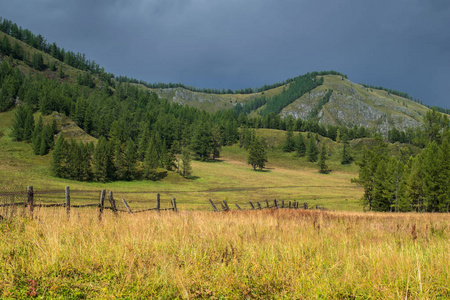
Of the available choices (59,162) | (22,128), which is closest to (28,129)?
(22,128)

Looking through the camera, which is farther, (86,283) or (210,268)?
(210,268)

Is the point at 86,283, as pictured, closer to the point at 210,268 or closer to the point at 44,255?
the point at 44,255

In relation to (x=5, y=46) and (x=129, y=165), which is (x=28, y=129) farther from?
(x=5, y=46)

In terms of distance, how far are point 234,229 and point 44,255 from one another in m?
4.43

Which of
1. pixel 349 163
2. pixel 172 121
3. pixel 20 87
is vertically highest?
pixel 20 87

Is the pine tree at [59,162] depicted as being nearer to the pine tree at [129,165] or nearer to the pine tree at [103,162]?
the pine tree at [103,162]

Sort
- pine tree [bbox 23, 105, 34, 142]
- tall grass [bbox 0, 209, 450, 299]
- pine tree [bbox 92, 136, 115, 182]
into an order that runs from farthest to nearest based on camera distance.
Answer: pine tree [bbox 23, 105, 34, 142] < pine tree [bbox 92, 136, 115, 182] < tall grass [bbox 0, 209, 450, 299]

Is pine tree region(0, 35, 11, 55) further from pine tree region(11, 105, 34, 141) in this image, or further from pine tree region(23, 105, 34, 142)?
pine tree region(23, 105, 34, 142)

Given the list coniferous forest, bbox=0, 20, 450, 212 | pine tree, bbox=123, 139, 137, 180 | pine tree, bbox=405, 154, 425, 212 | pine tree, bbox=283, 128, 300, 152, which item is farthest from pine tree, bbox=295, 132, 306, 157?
pine tree, bbox=405, 154, 425, 212

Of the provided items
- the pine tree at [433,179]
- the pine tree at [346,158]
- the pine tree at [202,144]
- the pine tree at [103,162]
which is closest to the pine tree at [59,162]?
the pine tree at [103,162]

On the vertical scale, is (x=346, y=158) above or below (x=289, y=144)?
below

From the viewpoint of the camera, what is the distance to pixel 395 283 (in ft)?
12.3

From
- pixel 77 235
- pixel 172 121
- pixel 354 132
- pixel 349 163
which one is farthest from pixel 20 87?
pixel 354 132

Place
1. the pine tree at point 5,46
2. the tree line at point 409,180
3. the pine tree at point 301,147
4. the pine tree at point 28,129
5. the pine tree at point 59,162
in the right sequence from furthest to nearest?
1. the pine tree at point 5,46
2. the pine tree at point 301,147
3. the pine tree at point 28,129
4. the pine tree at point 59,162
5. the tree line at point 409,180
